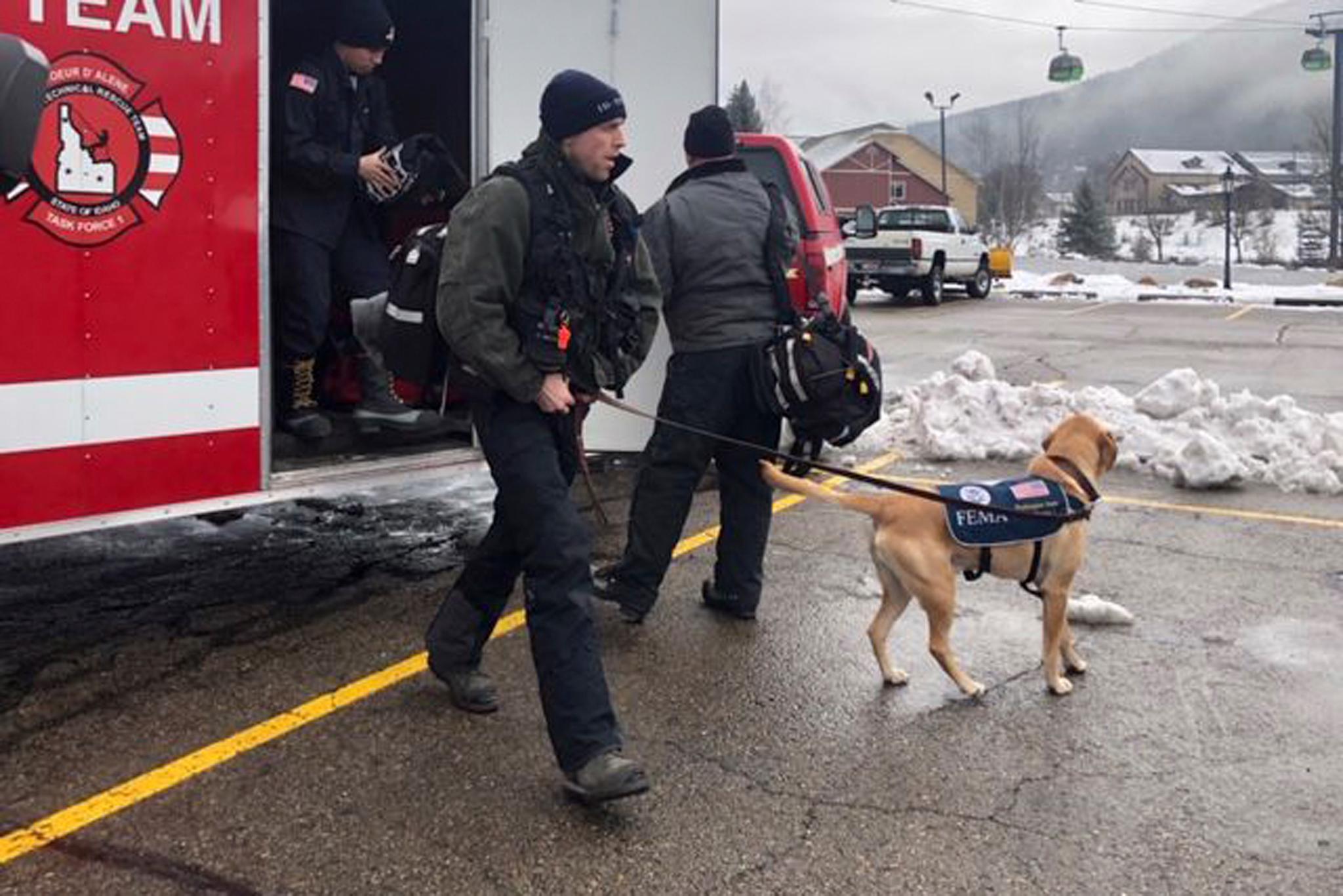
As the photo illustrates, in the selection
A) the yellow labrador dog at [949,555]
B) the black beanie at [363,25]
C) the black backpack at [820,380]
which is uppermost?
the black beanie at [363,25]

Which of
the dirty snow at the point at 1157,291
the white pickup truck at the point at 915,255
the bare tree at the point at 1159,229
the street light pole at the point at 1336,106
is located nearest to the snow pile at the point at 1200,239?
the bare tree at the point at 1159,229

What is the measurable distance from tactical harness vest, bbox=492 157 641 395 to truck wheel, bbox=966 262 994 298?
85.4 ft

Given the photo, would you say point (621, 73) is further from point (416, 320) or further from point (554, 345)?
point (554, 345)

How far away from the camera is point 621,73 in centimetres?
631

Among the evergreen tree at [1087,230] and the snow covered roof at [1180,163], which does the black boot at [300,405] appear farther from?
the snow covered roof at [1180,163]

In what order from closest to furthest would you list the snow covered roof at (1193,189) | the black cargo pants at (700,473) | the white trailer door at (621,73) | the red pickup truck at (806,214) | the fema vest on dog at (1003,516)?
the fema vest on dog at (1003,516) < the black cargo pants at (700,473) < the white trailer door at (621,73) < the red pickup truck at (806,214) < the snow covered roof at (1193,189)

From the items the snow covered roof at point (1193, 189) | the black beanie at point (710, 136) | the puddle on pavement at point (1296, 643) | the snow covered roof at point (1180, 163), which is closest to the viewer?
the puddle on pavement at point (1296, 643)

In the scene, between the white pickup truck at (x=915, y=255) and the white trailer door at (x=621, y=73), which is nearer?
the white trailer door at (x=621, y=73)

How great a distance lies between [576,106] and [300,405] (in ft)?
7.95

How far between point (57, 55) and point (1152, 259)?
2466 inches

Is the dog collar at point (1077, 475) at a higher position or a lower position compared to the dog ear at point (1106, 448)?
lower

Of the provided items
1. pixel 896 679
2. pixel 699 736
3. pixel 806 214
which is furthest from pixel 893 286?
pixel 699 736

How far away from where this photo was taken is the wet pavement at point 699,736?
3.30 meters

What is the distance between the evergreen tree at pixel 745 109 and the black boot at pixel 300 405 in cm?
6355
